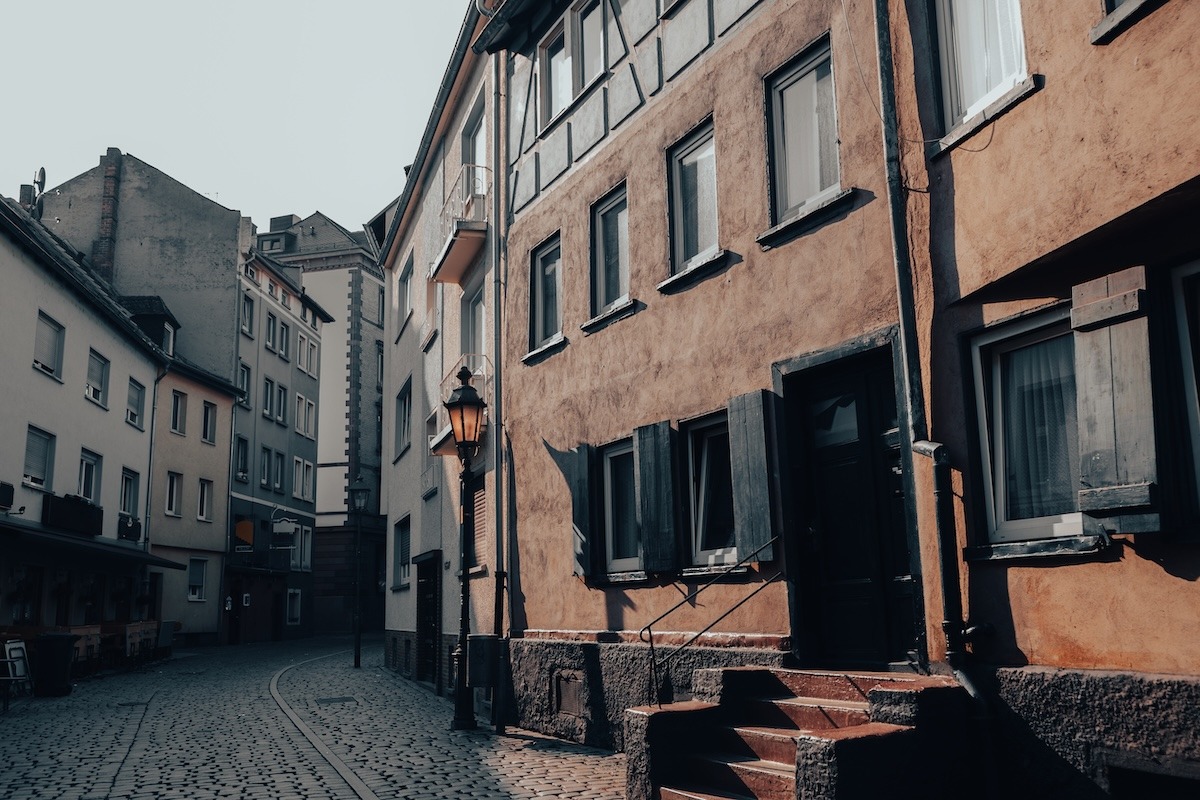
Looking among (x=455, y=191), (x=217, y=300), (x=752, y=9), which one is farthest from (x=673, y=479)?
(x=217, y=300)

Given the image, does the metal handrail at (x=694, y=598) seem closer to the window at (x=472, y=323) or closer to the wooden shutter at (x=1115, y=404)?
the wooden shutter at (x=1115, y=404)

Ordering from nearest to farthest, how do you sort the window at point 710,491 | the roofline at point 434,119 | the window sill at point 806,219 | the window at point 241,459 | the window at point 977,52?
the window at point 977,52
the window sill at point 806,219
the window at point 710,491
the roofline at point 434,119
the window at point 241,459

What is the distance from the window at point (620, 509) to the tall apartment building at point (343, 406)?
3915cm

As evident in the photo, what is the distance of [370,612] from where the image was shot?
168ft

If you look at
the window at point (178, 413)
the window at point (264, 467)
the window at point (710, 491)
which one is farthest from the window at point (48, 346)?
the window at point (710, 491)

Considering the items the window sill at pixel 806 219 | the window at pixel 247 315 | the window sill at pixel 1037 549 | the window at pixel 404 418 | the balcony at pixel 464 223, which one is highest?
the window at pixel 247 315

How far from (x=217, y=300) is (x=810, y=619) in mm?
35090

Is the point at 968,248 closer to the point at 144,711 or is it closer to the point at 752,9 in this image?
the point at 752,9

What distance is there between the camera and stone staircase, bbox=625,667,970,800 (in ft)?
20.6

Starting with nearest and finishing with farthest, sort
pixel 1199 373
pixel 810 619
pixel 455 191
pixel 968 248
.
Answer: pixel 1199 373
pixel 968 248
pixel 810 619
pixel 455 191

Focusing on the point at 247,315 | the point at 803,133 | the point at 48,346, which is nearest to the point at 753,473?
the point at 803,133

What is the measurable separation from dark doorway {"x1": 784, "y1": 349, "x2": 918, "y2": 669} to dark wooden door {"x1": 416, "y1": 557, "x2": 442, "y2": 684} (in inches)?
464

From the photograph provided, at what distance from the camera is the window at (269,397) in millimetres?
44188

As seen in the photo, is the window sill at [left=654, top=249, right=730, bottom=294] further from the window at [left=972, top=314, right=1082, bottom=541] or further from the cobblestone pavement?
the cobblestone pavement
